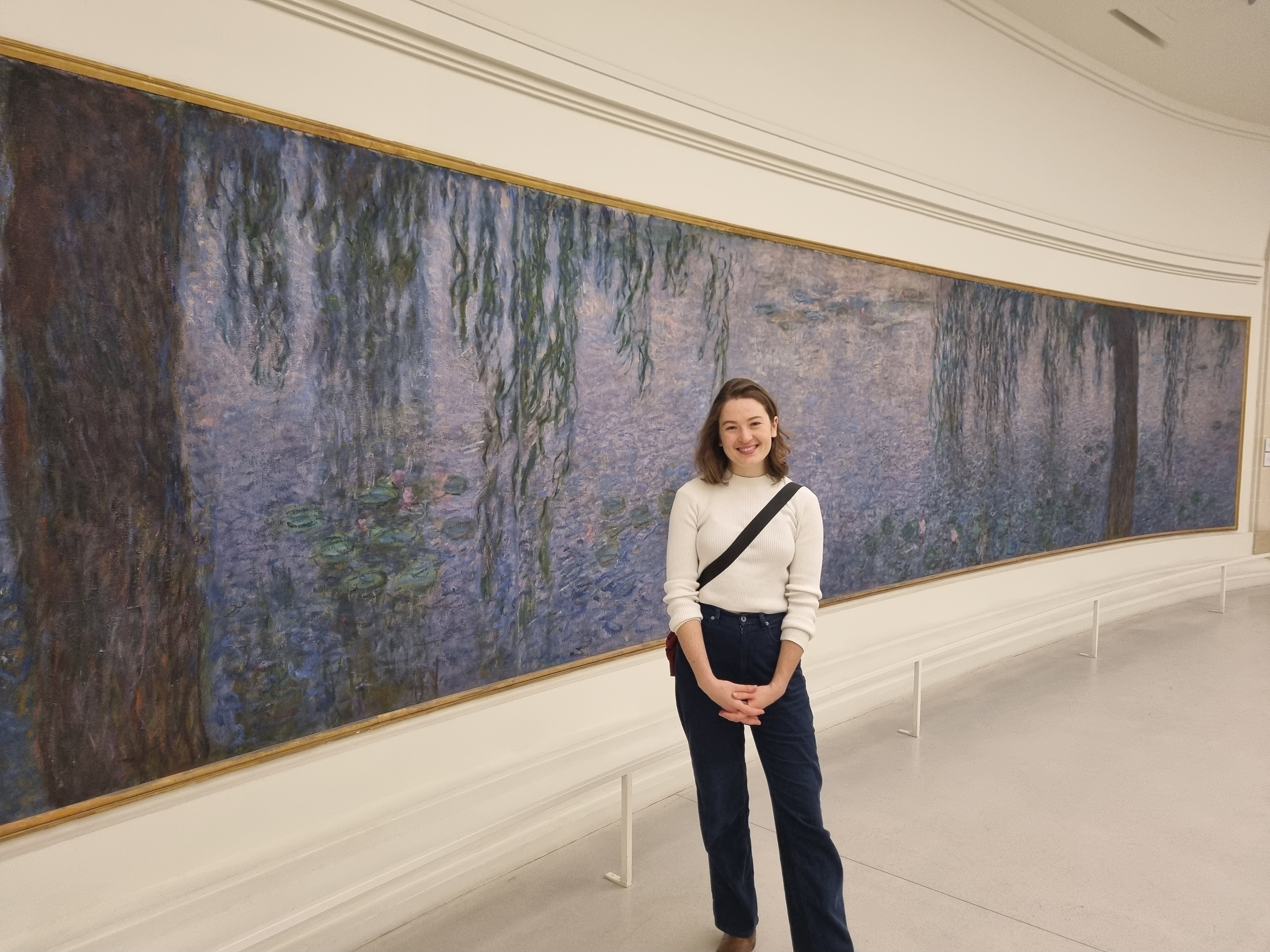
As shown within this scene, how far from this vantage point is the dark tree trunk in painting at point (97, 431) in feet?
10.7

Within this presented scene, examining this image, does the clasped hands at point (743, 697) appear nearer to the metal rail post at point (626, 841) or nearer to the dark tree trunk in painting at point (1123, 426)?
the metal rail post at point (626, 841)

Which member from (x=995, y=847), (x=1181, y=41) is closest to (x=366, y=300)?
(x=995, y=847)

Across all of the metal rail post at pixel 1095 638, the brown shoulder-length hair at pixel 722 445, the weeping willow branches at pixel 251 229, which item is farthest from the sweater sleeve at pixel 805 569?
the metal rail post at pixel 1095 638

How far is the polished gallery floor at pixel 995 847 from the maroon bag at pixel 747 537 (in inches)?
63.5

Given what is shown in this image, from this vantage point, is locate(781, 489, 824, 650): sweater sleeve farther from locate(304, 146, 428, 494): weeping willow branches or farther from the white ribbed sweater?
locate(304, 146, 428, 494): weeping willow branches

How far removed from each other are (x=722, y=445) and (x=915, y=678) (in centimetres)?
387

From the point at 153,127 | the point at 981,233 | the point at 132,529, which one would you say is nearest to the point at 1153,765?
the point at 981,233

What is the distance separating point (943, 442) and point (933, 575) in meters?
1.19

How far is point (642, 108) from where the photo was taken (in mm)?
5395

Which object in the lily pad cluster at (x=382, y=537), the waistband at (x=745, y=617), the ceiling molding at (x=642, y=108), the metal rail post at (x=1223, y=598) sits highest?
the ceiling molding at (x=642, y=108)

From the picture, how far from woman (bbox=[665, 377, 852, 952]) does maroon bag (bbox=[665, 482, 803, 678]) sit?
0.05 ft

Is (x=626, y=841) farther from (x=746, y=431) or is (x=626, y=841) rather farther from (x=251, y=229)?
(x=251, y=229)

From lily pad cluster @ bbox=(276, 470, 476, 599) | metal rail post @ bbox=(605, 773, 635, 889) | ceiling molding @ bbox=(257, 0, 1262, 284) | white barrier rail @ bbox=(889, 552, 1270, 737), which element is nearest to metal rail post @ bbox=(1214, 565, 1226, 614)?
white barrier rail @ bbox=(889, 552, 1270, 737)

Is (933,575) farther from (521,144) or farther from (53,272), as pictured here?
(53,272)
